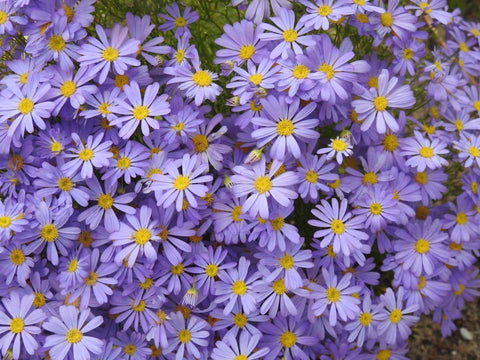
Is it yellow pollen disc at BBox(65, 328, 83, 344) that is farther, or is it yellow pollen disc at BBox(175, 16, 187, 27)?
yellow pollen disc at BBox(175, 16, 187, 27)

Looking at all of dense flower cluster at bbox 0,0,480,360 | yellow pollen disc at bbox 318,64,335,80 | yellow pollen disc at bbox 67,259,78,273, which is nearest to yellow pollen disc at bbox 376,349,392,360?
dense flower cluster at bbox 0,0,480,360

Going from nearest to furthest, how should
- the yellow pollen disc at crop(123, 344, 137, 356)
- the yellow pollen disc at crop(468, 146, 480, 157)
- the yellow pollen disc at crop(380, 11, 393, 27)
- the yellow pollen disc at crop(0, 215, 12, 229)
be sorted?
the yellow pollen disc at crop(0, 215, 12, 229), the yellow pollen disc at crop(123, 344, 137, 356), the yellow pollen disc at crop(380, 11, 393, 27), the yellow pollen disc at crop(468, 146, 480, 157)

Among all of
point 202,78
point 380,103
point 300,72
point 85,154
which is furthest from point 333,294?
→ point 85,154

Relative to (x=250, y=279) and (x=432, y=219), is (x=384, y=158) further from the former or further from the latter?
(x=250, y=279)

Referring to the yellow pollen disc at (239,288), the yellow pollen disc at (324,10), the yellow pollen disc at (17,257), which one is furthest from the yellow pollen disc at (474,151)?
the yellow pollen disc at (17,257)

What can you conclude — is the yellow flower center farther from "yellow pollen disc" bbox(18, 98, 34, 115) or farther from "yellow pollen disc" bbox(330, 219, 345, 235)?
"yellow pollen disc" bbox(18, 98, 34, 115)

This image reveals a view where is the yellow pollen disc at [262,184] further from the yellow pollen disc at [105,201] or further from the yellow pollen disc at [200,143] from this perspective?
the yellow pollen disc at [105,201]
